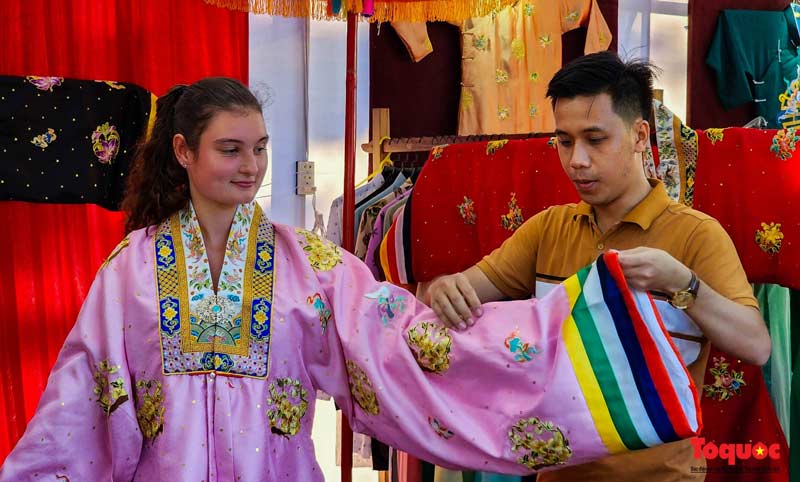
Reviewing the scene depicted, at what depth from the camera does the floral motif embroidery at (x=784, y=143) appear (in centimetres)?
193

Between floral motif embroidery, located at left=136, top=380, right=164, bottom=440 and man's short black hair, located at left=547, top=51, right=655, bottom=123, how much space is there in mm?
870

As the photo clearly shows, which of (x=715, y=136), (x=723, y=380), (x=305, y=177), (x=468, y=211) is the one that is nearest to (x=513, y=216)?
(x=468, y=211)

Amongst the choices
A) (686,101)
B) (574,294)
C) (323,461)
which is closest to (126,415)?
(574,294)

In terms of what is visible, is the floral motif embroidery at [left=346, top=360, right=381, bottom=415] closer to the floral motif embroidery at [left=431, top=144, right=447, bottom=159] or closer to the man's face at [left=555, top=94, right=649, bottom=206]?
the man's face at [left=555, top=94, right=649, bottom=206]

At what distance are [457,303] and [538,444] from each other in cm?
27

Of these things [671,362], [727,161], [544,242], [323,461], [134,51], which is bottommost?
[323,461]

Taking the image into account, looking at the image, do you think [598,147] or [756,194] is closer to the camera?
[598,147]

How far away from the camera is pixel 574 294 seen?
4.65 ft

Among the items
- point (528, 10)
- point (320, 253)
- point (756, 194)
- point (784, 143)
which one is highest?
point (528, 10)

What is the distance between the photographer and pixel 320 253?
1.65 meters

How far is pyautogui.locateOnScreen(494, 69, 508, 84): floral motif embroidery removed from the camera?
4.42 meters

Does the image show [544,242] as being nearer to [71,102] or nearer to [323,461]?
[71,102]

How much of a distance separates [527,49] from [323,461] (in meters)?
2.30

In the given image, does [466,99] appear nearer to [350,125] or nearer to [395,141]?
[395,141]
